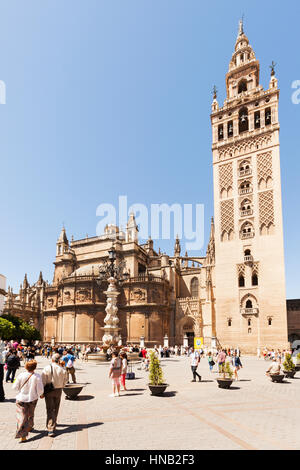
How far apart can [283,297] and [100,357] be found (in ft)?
74.2

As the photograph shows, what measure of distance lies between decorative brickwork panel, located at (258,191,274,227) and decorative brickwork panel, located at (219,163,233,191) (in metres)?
4.76

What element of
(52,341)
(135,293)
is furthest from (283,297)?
(52,341)

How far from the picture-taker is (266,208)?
3991 centimetres

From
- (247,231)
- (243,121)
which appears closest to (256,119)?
(243,121)

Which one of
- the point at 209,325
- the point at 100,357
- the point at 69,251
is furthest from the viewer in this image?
the point at 69,251

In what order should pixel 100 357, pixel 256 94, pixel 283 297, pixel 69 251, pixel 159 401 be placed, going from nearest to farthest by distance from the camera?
pixel 159 401 < pixel 100 357 < pixel 283 297 < pixel 256 94 < pixel 69 251

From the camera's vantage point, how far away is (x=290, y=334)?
137 feet

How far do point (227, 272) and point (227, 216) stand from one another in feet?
24.8

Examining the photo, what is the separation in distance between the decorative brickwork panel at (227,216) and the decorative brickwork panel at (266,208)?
3.75 metres

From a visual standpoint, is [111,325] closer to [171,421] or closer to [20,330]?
[171,421]

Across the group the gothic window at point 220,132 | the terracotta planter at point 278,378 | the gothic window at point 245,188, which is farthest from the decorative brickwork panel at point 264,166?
the terracotta planter at point 278,378

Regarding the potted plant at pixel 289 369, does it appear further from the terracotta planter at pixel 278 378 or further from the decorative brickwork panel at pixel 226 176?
the decorative brickwork panel at pixel 226 176

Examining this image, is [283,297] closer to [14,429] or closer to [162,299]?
[162,299]

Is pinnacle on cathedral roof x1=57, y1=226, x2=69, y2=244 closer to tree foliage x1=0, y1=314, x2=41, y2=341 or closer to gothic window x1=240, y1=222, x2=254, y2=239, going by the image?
tree foliage x1=0, y1=314, x2=41, y2=341
